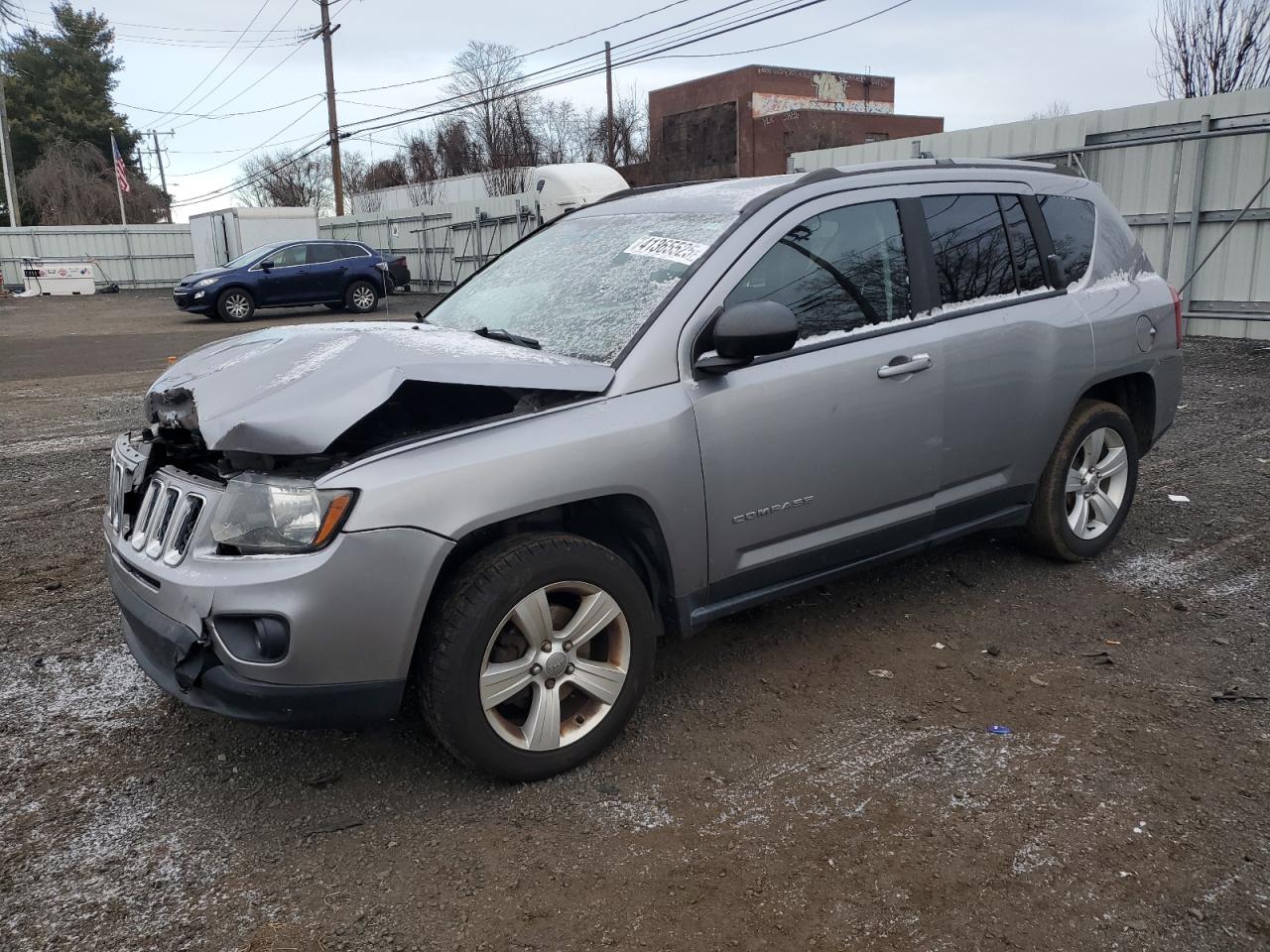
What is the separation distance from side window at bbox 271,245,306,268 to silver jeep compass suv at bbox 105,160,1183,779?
18.5m

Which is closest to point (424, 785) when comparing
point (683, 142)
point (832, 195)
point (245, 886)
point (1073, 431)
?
point (245, 886)

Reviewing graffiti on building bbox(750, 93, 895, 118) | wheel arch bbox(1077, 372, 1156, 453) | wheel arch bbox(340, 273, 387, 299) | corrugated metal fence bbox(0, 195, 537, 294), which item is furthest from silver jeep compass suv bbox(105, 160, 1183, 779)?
graffiti on building bbox(750, 93, 895, 118)

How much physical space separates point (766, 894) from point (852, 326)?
2082 millimetres

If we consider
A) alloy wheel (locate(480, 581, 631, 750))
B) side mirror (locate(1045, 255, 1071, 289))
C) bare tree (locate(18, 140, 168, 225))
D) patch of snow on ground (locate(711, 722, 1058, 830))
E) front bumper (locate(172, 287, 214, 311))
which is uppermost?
bare tree (locate(18, 140, 168, 225))

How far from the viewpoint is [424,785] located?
10.0 ft

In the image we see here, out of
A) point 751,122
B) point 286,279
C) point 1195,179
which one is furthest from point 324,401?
point 751,122

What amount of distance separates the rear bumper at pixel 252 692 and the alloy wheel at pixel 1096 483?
3.36 meters

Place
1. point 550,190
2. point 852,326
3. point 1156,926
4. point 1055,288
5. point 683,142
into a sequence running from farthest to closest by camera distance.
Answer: point 683,142 < point 550,190 < point 1055,288 < point 852,326 < point 1156,926

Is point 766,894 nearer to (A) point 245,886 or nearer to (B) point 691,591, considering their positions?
(B) point 691,591

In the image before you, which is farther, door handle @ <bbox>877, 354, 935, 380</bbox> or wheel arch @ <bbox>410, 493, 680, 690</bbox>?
door handle @ <bbox>877, 354, 935, 380</bbox>

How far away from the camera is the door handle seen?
3.68 m

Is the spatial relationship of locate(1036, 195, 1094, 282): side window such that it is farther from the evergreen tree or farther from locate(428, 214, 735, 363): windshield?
the evergreen tree

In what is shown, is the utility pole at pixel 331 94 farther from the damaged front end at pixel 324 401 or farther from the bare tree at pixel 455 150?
the damaged front end at pixel 324 401

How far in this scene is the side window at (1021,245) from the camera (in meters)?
4.34
